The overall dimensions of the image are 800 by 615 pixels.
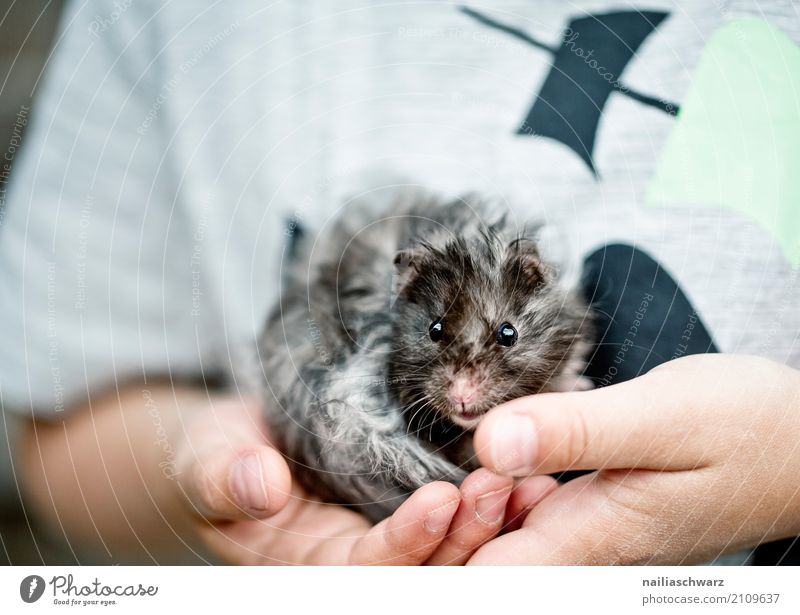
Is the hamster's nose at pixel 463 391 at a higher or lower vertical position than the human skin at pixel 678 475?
higher

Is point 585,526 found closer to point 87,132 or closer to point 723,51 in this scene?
point 723,51

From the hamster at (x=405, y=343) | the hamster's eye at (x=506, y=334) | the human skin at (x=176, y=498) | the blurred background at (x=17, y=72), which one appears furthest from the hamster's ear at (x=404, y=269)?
the blurred background at (x=17, y=72)

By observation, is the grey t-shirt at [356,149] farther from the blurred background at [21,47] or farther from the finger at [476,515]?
the finger at [476,515]

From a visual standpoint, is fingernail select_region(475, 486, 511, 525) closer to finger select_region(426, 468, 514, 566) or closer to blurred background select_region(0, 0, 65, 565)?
finger select_region(426, 468, 514, 566)

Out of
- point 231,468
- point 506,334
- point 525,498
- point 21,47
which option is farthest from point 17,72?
point 525,498

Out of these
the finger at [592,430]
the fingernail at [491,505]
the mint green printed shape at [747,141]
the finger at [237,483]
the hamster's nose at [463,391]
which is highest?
the mint green printed shape at [747,141]

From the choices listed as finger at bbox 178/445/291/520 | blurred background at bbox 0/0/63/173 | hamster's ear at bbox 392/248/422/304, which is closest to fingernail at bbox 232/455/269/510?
finger at bbox 178/445/291/520

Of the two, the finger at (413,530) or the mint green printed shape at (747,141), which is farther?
the mint green printed shape at (747,141)
